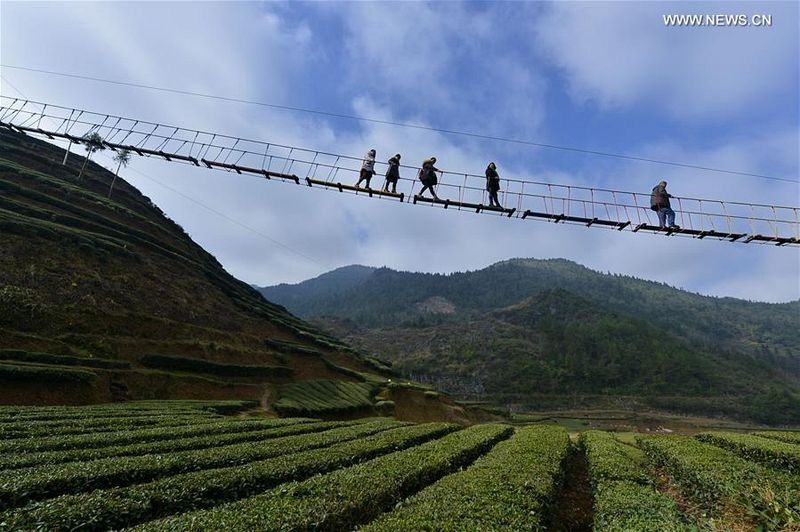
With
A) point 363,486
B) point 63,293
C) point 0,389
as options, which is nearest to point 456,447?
point 363,486

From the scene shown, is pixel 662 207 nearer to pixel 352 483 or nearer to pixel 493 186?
pixel 493 186

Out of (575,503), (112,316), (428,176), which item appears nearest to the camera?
(575,503)

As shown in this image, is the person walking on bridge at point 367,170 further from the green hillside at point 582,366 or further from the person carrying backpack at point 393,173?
the green hillside at point 582,366

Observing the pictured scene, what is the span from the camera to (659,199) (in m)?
21.2

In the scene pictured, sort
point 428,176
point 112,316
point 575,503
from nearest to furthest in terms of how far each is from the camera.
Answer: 1. point 575,503
2. point 428,176
3. point 112,316

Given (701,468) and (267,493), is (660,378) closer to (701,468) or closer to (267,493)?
(701,468)

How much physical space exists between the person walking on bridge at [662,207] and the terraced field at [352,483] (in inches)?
421

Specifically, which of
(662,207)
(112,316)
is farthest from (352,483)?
(112,316)

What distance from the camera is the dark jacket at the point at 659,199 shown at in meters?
21.2

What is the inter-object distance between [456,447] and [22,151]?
3718 inches

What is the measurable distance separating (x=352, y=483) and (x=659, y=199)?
64.5ft

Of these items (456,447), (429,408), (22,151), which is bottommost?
(429,408)

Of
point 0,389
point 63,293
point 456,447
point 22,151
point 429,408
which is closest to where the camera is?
point 456,447

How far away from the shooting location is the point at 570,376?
14800 cm
